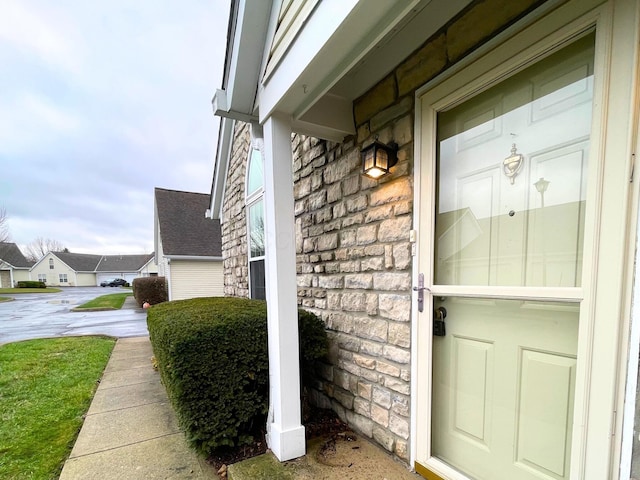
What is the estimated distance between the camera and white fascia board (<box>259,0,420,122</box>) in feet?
4.25

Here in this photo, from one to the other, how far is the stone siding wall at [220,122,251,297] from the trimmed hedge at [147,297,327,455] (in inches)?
121

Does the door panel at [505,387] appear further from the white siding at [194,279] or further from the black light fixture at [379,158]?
the white siding at [194,279]

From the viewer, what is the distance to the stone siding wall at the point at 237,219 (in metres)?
5.39

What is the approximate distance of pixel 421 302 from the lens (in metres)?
1.88

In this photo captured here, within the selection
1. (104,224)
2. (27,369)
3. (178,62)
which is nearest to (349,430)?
(27,369)

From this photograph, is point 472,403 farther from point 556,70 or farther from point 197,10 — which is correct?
point 197,10

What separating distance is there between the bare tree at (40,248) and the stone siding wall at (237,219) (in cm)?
6196

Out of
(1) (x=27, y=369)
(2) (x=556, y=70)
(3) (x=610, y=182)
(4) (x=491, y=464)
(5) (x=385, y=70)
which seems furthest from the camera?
(1) (x=27, y=369)

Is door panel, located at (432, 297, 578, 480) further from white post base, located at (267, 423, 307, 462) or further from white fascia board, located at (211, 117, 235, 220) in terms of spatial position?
white fascia board, located at (211, 117, 235, 220)

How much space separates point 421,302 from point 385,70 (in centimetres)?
177

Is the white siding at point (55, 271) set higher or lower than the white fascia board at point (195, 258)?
lower

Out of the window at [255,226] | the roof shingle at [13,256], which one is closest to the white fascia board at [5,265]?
the roof shingle at [13,256]

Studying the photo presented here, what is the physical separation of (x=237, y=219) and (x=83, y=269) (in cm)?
5706

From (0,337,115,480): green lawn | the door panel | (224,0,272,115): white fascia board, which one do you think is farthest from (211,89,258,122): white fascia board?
(0,337,115,480): green lawn
